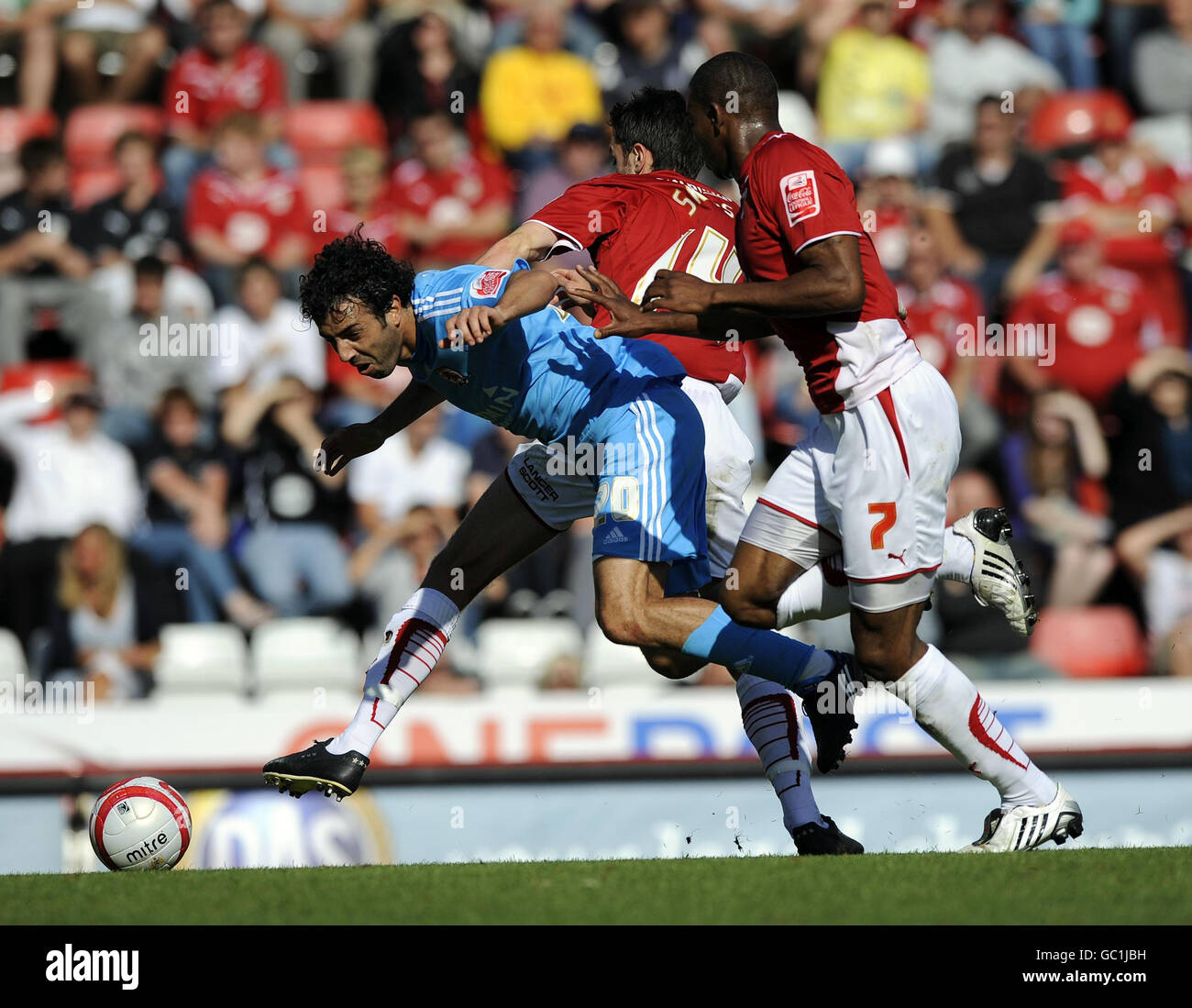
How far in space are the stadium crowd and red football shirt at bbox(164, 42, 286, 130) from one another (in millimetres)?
28

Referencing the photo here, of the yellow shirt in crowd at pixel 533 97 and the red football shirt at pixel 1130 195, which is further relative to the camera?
the yellow shirt in crowd at pixel 533 97

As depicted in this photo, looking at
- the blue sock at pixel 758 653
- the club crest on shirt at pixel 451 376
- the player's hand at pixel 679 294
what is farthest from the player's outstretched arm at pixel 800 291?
the blue sock at pixel 758 653

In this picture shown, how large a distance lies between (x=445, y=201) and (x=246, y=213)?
1475 mm

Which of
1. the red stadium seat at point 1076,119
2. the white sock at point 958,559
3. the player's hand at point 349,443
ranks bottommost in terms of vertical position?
the white sock at point 958,559

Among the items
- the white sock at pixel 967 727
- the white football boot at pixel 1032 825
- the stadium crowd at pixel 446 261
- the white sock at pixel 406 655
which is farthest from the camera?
the stadium crowd at pixel 446 261

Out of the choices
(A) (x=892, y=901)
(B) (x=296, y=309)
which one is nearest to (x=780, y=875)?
(A) (x=892, y=901)

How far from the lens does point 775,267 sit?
6.05 metres

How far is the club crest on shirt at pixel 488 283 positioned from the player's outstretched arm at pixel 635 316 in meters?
0.30

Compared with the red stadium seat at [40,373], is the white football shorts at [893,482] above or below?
below

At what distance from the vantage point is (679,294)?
19.2 ft

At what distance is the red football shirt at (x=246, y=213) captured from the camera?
12.4 meters

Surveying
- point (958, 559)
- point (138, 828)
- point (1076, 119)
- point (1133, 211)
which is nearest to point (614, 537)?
point (958, 559)

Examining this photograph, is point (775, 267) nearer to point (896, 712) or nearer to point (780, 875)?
point (780, 875)

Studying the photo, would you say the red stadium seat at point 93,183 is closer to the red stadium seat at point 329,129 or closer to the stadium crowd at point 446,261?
the stadium crowd at point 446,261
